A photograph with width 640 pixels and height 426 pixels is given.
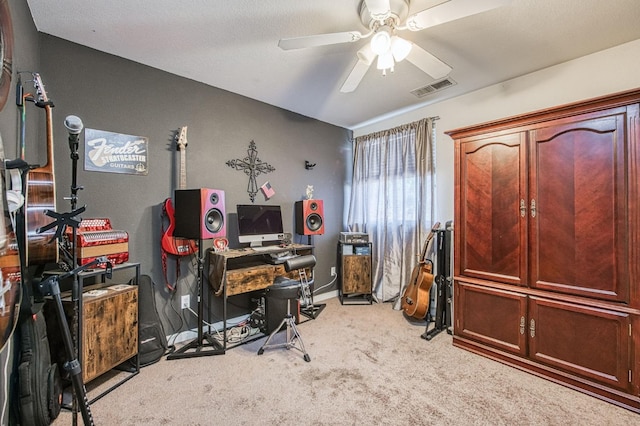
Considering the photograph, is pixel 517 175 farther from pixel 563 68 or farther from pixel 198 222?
pixel 198 222

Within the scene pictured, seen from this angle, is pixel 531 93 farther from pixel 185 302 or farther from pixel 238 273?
pixel 185 302

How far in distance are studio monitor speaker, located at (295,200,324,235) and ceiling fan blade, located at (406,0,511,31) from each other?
7.07ft

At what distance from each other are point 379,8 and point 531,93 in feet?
6.51

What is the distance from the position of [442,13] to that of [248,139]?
225 centimetres

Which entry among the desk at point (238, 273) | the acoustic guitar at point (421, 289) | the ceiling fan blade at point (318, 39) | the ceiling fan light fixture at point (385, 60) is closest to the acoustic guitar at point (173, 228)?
the desk at point (238, 273)

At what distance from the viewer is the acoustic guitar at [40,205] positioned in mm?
1447

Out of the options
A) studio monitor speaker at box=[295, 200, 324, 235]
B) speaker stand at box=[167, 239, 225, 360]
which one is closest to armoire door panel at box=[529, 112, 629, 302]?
studio monitor speaker at box=[295, 200, 324, 235]

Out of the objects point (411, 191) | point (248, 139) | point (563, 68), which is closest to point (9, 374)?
point (248, 139)

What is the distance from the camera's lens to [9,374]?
1.35 meters

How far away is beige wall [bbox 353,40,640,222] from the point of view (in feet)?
7.04

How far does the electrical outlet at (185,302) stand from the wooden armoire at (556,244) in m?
2.53

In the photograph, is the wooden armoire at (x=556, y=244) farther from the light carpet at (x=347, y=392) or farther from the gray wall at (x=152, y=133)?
the gray wall at (x=152, y=133)

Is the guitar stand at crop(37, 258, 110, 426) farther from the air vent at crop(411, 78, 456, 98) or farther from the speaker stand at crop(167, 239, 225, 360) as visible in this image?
the air vent at crop(411, 78, 456, 98)

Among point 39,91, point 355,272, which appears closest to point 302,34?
point 39,91
